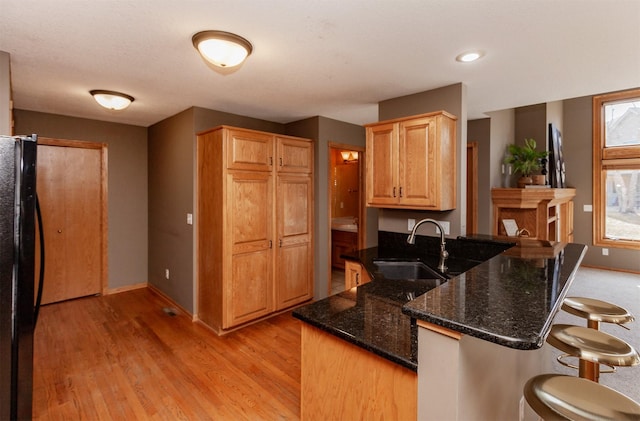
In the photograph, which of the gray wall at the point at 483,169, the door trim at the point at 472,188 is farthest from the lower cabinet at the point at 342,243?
the gray wall at the point at 483,169

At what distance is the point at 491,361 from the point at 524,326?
0.42m

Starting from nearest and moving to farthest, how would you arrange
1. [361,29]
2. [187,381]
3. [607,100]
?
[361,29], [187,381], [607,100]

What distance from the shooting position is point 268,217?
363cm

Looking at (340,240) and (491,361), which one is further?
(340,240)

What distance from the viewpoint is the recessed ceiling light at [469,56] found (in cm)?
218

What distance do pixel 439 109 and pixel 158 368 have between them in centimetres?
331

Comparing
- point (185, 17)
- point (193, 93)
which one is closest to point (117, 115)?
point (193, 93)

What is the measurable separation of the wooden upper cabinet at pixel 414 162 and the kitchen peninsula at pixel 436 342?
903 millimetres

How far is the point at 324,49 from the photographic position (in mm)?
2143

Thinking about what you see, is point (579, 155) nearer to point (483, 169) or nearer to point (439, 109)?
point (483, 169)

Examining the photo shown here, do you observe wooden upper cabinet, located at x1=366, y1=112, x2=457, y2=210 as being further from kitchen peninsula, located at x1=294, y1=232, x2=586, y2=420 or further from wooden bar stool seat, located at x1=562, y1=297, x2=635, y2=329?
wooden bar stool seat, located at x1=562, y1=297, x2=635, y2=329

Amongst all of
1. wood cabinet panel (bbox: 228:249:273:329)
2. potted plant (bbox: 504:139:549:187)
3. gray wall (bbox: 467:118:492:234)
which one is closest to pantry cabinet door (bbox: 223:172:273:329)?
wood cabinet panel (bbox: 228:249:273:329)

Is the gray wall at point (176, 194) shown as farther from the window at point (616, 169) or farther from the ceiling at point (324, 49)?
the window at point (616, 169)

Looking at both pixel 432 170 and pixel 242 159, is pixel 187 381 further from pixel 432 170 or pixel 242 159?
pixel 432 170
